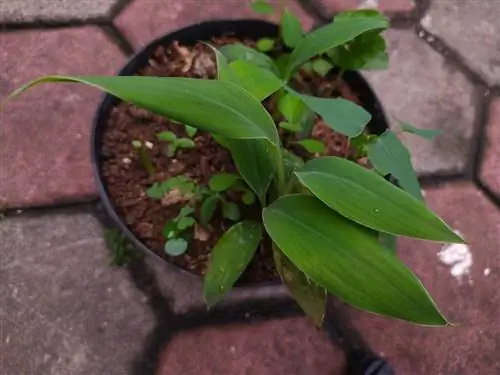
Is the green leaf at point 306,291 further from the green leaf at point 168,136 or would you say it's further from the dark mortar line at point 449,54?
the dark mortar line at point 449,54

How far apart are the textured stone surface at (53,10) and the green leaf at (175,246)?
1.83ft

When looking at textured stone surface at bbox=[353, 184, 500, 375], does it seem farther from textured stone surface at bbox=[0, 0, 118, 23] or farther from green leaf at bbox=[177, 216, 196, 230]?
textured stone surface at bbox=[0, 0, 118, 23]

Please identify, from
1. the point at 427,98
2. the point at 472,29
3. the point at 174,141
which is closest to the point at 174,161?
the point at 174,141

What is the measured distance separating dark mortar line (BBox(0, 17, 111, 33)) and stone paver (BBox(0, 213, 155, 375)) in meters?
0.38

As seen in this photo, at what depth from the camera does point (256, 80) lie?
82cm

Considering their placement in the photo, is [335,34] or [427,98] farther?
[427,98]

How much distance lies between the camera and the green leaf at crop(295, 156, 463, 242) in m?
0.67

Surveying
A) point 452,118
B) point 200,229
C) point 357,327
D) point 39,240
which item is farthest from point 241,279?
point 452,118

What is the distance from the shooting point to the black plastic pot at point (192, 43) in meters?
1.01

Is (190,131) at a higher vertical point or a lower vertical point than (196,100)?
lower

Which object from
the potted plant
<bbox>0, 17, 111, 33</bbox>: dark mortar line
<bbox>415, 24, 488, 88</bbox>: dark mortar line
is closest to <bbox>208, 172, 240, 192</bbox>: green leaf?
the potted plant

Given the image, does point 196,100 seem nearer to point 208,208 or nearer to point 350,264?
point 350,264

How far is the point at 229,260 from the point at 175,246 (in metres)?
0.11

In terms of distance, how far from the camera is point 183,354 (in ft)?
3.43
